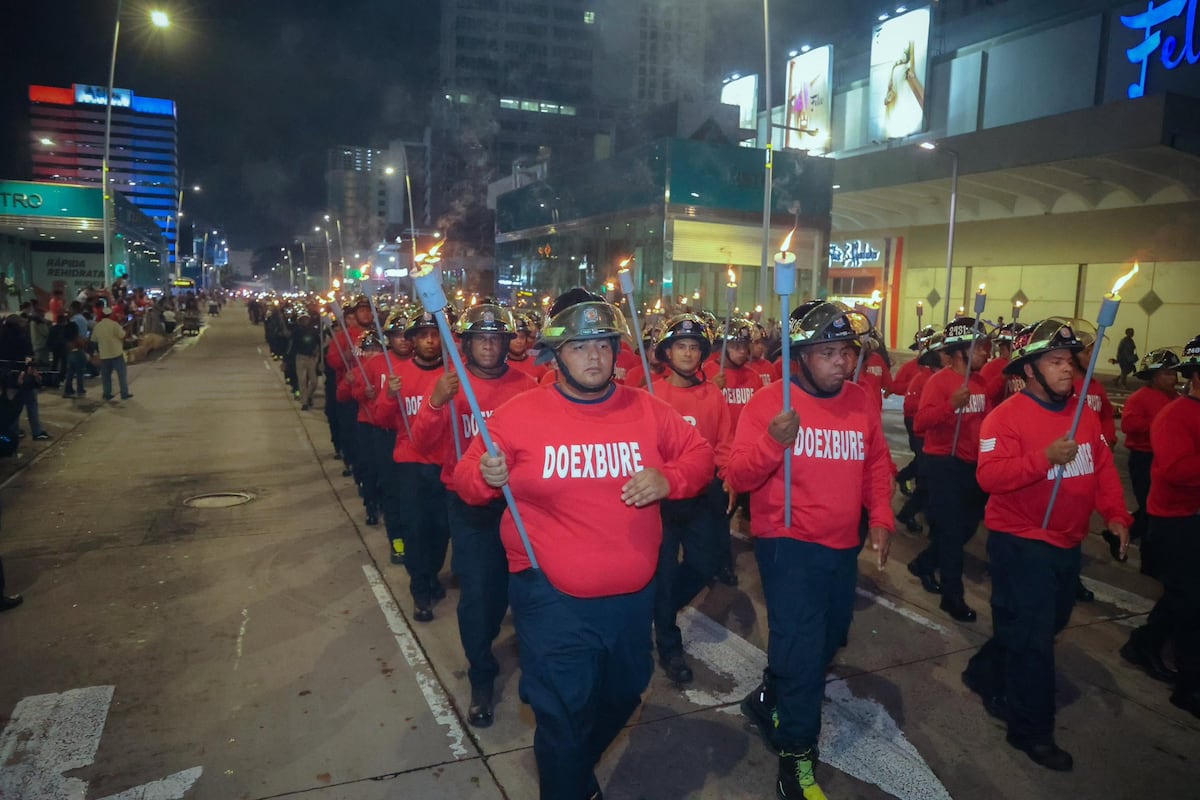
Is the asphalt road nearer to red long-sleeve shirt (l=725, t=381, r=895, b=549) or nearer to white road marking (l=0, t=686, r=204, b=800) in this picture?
white road marking (l=0, t=686, r=204, b=800)

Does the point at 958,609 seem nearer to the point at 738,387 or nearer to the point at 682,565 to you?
the point at 682,565

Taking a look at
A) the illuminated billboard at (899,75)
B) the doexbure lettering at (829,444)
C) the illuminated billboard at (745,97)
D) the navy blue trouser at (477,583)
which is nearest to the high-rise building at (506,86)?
the illuminated billboard at (745,97)

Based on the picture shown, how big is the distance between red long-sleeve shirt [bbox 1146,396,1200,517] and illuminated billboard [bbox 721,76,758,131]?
1739 inches

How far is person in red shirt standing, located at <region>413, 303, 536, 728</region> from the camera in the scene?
439 cm

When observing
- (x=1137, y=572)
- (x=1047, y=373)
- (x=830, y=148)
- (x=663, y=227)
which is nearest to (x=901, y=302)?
(x=830, y=148)

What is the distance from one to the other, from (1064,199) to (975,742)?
94.9ft

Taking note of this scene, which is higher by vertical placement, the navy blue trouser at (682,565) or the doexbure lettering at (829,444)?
the doexbure lettering at (829,444)

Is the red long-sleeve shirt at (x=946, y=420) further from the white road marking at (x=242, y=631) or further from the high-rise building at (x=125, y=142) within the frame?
the high-rise building at (x=125, y=142)

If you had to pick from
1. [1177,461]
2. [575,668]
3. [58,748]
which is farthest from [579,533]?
[1177,461]

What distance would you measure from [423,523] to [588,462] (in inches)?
115

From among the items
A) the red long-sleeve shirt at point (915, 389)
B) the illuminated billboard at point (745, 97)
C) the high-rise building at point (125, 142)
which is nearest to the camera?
the red long-sleeve shirt at point (915, 389)

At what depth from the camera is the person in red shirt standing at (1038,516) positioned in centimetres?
397

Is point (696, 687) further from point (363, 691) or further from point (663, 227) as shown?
point (663, 227)

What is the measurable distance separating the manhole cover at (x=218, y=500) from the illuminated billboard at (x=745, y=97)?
1651 inches
